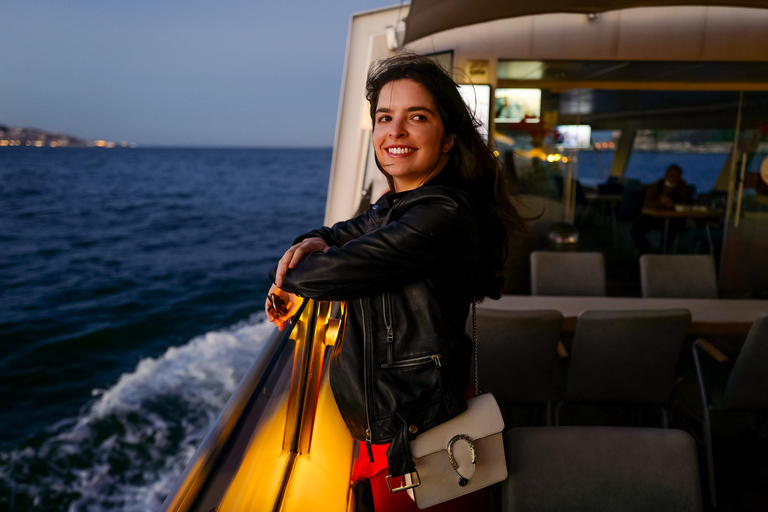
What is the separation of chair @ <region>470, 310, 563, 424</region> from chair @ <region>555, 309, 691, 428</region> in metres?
0.13

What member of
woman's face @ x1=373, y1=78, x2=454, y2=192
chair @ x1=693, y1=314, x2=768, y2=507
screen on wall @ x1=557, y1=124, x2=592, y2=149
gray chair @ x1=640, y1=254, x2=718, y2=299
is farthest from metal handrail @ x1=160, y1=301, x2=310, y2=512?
screen on wall @ x1=557, y1=124, x2=592, y2=149

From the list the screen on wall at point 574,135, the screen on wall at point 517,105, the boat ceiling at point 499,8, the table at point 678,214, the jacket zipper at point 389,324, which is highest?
the boat ceiling at point 499,8

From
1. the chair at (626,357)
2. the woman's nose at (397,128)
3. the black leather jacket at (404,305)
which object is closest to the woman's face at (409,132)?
the woman's nose at (397,128)

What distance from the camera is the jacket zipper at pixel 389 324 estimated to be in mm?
940

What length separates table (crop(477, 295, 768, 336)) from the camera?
266cm

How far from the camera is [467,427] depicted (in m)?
1.02

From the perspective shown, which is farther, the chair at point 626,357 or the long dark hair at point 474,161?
the chair at point 626,357

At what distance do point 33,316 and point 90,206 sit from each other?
72.1 feet

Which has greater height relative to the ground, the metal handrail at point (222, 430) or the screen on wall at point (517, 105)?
the screen on wall at point (517, 105)

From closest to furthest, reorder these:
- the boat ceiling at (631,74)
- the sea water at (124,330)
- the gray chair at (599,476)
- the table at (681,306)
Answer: the gray chair at (599,476), the table at (681,306), the boat ceiling at (631,74), the sea water at (124,330)

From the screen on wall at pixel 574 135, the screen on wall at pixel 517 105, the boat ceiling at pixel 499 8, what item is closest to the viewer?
the boat ceiling at pixel 499 8

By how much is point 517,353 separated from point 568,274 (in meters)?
1.47

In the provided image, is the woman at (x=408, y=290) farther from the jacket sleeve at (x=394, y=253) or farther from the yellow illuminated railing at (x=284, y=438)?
the yellow illuminated railing at (x=284, y=438)

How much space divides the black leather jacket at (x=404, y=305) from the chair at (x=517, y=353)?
1337 mm
